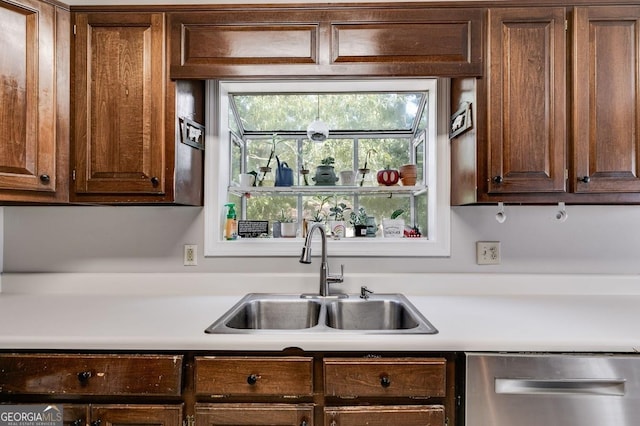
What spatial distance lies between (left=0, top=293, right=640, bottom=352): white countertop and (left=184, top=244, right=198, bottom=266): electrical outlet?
0.23m

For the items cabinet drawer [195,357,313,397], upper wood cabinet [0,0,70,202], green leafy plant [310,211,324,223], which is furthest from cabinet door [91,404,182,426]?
green leafy plant [310,211,324,223]

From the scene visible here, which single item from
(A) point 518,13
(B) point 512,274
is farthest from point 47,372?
(A) point 518,13

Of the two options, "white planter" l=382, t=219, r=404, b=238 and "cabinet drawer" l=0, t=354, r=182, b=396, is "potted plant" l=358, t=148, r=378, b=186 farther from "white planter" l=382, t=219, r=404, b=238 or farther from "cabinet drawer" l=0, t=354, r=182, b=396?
"cabinet drawer" l=0, t=354, r=182, b=396

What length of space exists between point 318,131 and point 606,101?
135 centimetres

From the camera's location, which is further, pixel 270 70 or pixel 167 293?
pixel 167 293

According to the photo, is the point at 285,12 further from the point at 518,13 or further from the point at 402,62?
the point at 518,13

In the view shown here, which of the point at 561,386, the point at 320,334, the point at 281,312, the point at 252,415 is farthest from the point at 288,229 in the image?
the point at 561,386

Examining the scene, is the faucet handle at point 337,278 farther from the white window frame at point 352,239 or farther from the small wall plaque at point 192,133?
the small wall plaque at point 192,133

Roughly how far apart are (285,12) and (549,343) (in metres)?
1.61

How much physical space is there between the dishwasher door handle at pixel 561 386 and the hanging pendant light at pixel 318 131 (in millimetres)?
1489

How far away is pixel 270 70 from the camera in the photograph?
5.17 feet

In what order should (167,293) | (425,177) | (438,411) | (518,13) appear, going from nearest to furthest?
1. (438,411)
2. (518,13)
3. (167,293)
4. (425,177)

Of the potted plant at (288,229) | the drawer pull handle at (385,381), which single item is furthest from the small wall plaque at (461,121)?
the drawer pull handle at (385,381)

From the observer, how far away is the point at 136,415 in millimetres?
1179
